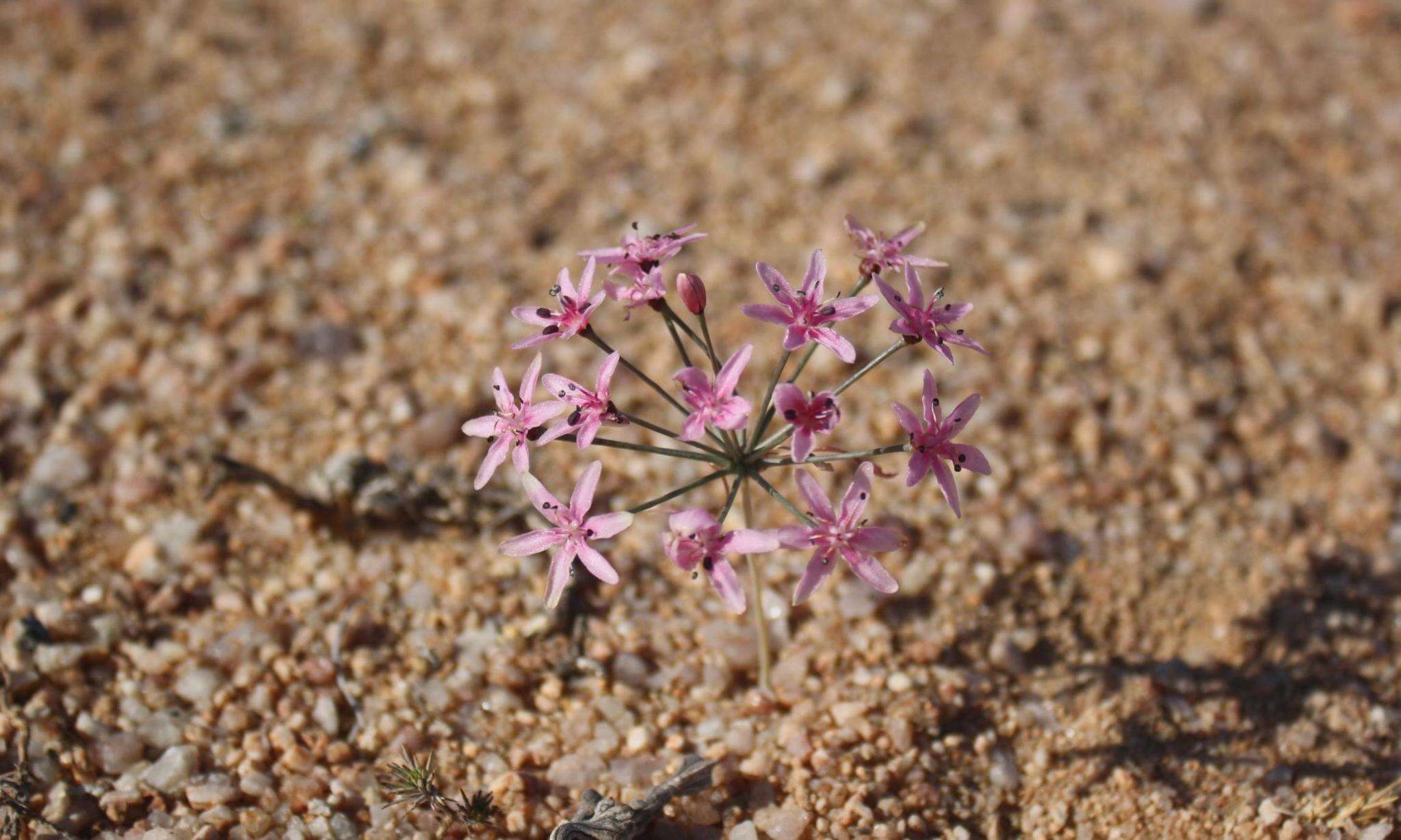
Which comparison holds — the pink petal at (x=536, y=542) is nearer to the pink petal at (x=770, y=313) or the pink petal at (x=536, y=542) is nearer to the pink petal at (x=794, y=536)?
the pink petal at (x=794, y=536)

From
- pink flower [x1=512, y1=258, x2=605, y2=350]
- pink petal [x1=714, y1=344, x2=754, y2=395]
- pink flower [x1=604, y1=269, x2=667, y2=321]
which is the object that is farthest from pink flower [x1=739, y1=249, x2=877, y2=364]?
pink flower [x1=512, y1=258, x2=605, y2=350]

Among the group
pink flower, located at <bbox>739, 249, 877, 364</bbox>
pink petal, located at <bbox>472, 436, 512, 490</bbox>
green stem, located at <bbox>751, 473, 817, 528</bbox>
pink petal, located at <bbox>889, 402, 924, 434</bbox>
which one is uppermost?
pink flower, located at <bbox>739, 249, 877, 364</bbox>

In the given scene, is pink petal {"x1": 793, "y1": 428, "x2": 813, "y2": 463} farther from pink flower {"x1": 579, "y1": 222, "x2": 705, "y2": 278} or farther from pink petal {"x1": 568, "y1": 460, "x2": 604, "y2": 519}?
pink flower {"x1": 579, "y1": 222, "x2": 705, "y2": 278}

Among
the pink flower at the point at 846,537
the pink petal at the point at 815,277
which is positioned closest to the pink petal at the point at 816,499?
the pink flower at the point at 846,537

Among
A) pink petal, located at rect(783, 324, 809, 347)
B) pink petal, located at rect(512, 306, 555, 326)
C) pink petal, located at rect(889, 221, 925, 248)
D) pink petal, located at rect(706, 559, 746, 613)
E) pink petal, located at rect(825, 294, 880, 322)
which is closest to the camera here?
pink petal, located at rect(706, 559, 746, 613)

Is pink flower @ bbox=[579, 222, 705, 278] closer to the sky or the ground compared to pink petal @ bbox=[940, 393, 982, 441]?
closer to the sky

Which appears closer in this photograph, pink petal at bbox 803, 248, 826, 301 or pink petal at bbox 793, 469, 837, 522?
pink petal at bbox 793, 469, 837, 522

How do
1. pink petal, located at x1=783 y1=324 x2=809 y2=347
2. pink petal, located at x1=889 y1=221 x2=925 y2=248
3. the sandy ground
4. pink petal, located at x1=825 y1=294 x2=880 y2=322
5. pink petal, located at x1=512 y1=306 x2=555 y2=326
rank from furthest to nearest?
the sandy ground → pink petal, located at x1=889 y1=221 x2=925 y2=248 → pink petal, located at x1=512 y1=306 x2=555 y2=326 → pink petal, located at x1=825 y1=294 x2=880 y2=322 → pink petal, located at x1=783 y1=324 x2=809 y2=347

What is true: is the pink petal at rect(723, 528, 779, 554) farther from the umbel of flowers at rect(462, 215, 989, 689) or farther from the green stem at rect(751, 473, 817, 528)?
the green stem at rect(751, 473, 817, 528)

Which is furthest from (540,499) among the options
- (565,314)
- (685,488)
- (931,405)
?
(931,405)
